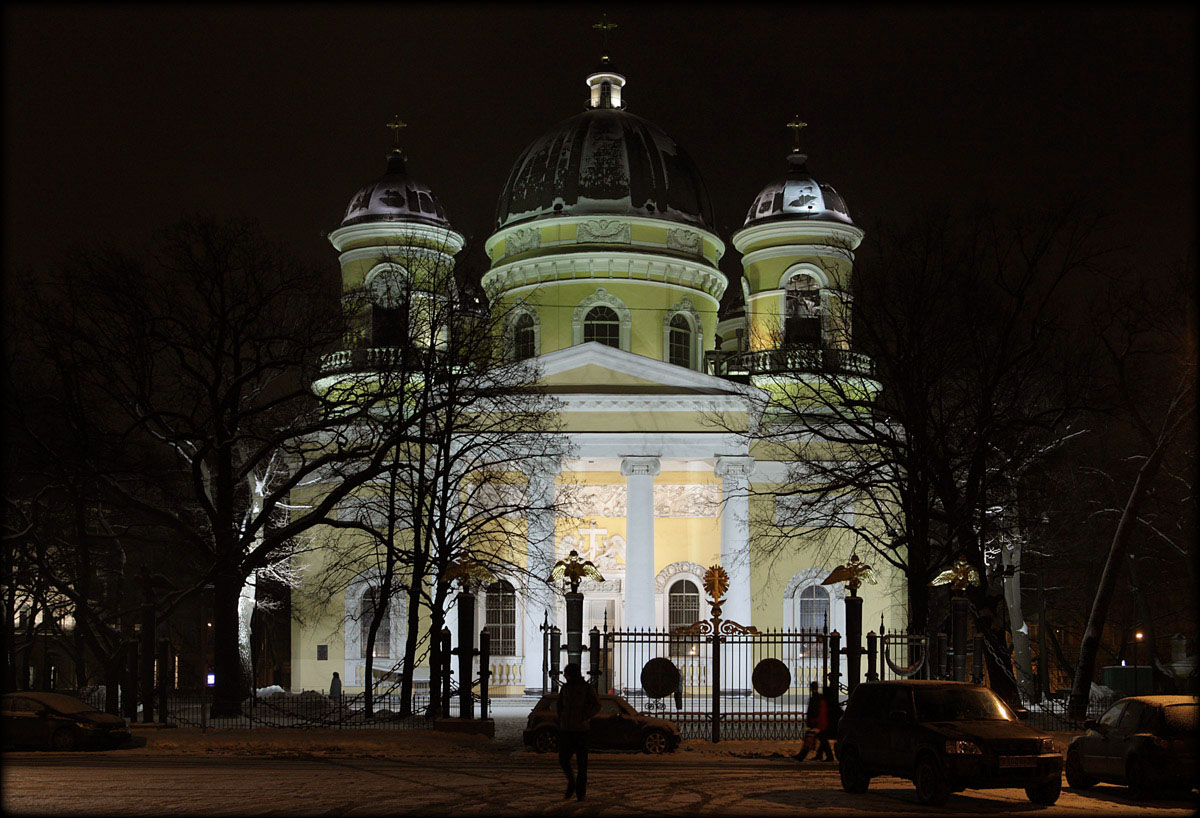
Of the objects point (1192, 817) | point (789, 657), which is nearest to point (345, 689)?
point (789, 657)

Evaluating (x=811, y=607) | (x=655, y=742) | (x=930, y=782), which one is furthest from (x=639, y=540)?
(x=930, y=782)

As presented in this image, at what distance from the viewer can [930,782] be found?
57.7 feet

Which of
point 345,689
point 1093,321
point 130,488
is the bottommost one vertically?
point 345,689

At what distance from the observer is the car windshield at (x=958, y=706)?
18516 mm

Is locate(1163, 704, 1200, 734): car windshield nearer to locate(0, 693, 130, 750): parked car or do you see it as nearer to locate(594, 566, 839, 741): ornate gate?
locate(594, 566, 839, 741): ornate gate

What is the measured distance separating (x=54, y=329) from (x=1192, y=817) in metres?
23.1

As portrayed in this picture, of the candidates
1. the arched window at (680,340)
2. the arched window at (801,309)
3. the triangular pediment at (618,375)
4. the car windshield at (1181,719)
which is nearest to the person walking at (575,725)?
the car windshield at (1181,719)

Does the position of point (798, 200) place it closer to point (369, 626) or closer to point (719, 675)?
point (369, 626)

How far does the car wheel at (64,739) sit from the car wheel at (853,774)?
510 inches

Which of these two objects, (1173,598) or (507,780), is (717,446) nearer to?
(507,780)

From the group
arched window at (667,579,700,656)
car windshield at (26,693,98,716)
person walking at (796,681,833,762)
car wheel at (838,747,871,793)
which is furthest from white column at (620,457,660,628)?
car wheel at (838,747,871,793)

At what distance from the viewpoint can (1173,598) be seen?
209 ft

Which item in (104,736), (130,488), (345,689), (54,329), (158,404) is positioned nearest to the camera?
(104,736)

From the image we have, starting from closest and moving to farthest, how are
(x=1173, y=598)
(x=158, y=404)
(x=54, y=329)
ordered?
(x=54, y=329) < (x=158, y=404) < (x=1173, y=598)
